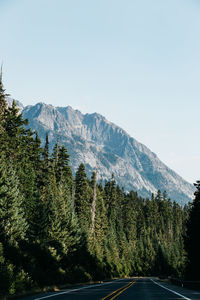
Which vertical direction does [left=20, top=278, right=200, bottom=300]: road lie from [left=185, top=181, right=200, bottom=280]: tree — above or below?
below

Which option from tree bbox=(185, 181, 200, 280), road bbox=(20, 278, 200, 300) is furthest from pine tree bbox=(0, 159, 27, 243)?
tree bbox=(185, 181, 200, 280)

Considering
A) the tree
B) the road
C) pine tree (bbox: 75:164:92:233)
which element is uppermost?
pine tree (bbox: 75:164:92:233)

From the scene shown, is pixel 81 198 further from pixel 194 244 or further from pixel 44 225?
pixel 194 244

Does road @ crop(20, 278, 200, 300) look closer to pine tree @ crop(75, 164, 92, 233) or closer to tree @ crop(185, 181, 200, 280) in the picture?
tree @ crop(185, 181, 200, 280)

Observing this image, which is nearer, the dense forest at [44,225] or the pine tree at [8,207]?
the dense forest at [44,225]

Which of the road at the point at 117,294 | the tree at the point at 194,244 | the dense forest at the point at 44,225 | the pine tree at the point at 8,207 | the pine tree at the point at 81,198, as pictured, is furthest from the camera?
the pine tree at the point at 81,198

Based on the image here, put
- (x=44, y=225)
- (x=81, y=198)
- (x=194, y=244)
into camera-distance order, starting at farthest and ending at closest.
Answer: (x=81, y=198)
(x=44, y=225)
(x=194, y=244)

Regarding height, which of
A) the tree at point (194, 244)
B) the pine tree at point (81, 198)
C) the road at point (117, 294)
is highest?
the pine tree at point (81, 198)

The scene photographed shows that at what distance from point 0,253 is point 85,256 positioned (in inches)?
1204

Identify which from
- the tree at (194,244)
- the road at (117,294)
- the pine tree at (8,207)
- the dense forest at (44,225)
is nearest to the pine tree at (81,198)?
the dense forest at (44,225)

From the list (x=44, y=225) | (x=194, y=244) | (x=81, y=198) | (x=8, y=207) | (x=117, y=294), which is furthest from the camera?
(x=81, y=198)

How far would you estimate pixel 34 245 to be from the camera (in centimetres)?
3194

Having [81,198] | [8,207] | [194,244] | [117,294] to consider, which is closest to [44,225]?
[8,207]

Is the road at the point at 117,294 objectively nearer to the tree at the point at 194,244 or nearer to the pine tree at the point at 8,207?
the pine tree at the point at 8,207
